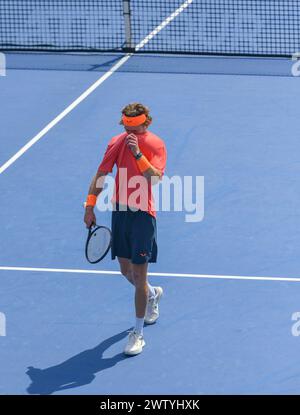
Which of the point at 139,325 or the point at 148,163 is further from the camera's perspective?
the point at 139,325

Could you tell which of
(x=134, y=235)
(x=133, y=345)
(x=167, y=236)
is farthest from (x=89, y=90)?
(x=133, y=345)

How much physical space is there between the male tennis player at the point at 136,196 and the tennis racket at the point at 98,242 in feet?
0.24

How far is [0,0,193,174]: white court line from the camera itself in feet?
43.1

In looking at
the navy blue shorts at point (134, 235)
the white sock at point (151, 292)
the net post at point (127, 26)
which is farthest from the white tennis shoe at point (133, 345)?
the net post at point (127, 26)

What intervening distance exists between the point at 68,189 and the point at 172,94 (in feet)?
11.8

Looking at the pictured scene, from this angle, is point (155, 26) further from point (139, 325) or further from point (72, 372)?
point (72, 372)

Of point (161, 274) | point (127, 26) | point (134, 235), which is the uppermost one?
point (127, 26)

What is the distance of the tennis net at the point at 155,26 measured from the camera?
17672 mm

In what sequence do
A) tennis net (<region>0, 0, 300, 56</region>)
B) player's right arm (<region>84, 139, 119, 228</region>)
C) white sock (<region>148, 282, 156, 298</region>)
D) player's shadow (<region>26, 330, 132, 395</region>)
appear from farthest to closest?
tennis net (<region>0, 0, 300, 56</region>)
white sock (<region>148, 282, 156, 298</region>)
player's right arm (<region>84, 139, 119, 228</region>)
player's shadow (<region>26, 330, 132, 395</region>)

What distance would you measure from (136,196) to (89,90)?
728 cm

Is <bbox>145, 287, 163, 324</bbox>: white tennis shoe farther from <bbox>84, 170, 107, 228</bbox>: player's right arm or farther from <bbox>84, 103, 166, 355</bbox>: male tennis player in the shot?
<bbox>84, 170, 107, 228</bbox>: player's right arm

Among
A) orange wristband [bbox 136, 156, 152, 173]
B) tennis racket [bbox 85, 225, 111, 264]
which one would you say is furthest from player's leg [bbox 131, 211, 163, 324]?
orange wristband [bbox 136, 156, 152, 173]

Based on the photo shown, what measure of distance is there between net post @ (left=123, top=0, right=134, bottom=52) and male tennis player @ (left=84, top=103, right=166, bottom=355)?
30.0 feet

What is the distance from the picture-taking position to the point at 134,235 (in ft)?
28.0
